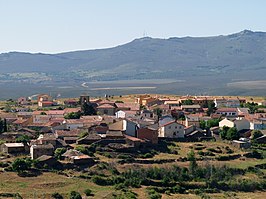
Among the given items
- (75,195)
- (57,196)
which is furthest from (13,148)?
(75,195)

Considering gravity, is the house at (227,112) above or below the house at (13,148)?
above

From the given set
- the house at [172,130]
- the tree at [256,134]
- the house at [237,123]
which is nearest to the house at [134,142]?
the house at [172,130]

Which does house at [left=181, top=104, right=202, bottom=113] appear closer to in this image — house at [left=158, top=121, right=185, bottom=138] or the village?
the village

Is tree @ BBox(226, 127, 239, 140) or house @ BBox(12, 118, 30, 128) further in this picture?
house @ BBox(12, 118, 30, 128)

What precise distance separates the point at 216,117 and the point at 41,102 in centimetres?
2076

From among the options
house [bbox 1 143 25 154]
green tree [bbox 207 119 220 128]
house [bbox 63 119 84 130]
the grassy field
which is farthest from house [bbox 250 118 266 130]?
house [bbox 1 143 25 154]

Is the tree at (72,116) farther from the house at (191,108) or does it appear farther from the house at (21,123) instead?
the house at (191,108)

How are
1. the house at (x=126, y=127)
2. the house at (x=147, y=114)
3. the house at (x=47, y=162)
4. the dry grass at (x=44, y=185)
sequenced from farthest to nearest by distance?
the house at (x=147, y=114) → the house at (x=126, y=127) → the house at (x=47, y=162) → the dry grass at (x=44, y=185)

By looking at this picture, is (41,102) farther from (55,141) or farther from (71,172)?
(71,172)

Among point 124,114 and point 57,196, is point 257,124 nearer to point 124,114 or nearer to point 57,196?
point 124,114

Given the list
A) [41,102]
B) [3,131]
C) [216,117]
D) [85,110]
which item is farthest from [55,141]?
[41,102]

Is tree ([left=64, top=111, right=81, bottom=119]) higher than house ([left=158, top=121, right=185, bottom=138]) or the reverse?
higher

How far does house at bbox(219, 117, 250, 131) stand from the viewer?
1527 inches

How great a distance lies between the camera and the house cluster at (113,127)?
31188 mm
